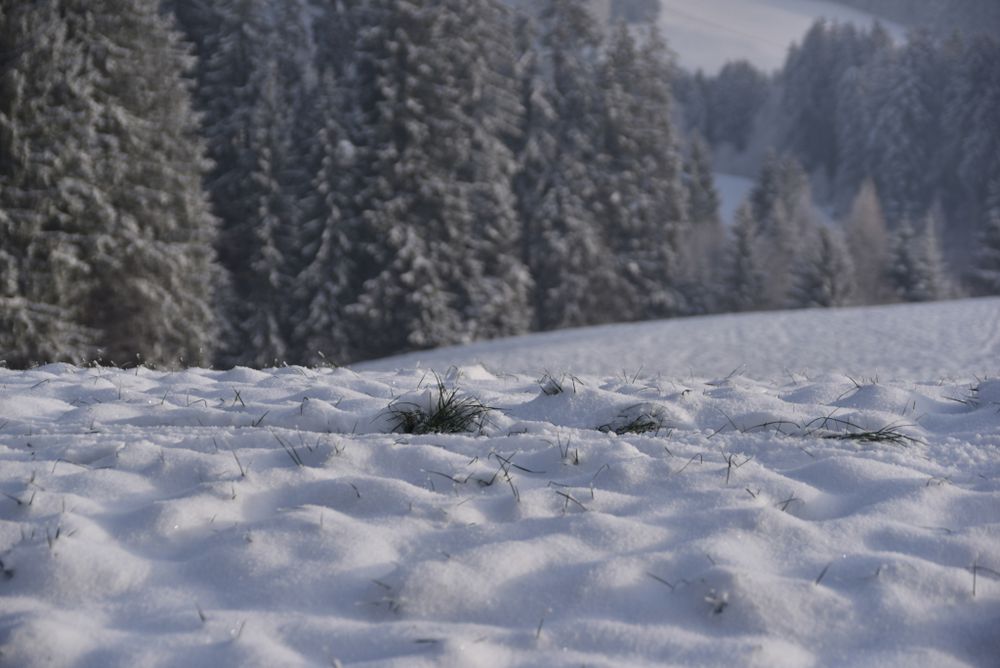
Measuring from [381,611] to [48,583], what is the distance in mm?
927

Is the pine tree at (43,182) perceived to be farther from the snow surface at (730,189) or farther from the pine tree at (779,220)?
the snow surface at (730,189)

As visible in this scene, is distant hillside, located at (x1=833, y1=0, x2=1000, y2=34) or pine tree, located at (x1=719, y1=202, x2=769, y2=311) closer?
pine tree, located at (x1=719, y1=202, x2=769, y2=311)

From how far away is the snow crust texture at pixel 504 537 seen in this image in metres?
2.27

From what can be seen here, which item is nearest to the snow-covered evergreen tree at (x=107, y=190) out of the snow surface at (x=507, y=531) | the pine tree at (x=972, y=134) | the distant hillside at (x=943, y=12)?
the snow surface at (x=507, y=531)

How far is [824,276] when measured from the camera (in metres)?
33.8

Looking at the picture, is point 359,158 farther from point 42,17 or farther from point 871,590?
point 871,590

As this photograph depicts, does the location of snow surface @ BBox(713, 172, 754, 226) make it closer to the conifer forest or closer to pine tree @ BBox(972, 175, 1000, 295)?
the conifer forest

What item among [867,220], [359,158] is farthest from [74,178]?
[867,220]

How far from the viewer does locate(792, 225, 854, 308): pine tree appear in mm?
33750

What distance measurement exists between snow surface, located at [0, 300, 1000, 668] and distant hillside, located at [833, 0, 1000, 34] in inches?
2862

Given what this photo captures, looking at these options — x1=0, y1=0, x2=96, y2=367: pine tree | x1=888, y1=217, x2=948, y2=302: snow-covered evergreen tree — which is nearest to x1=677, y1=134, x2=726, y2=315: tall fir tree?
x1=888, y1=217, x2=948, y2=302: snow-covered evergreen tree

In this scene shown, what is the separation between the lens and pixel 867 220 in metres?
46.0

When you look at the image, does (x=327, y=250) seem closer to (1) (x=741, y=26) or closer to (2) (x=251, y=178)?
(2) (x=251, y=178)

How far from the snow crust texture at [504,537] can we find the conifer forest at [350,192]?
297 inches
